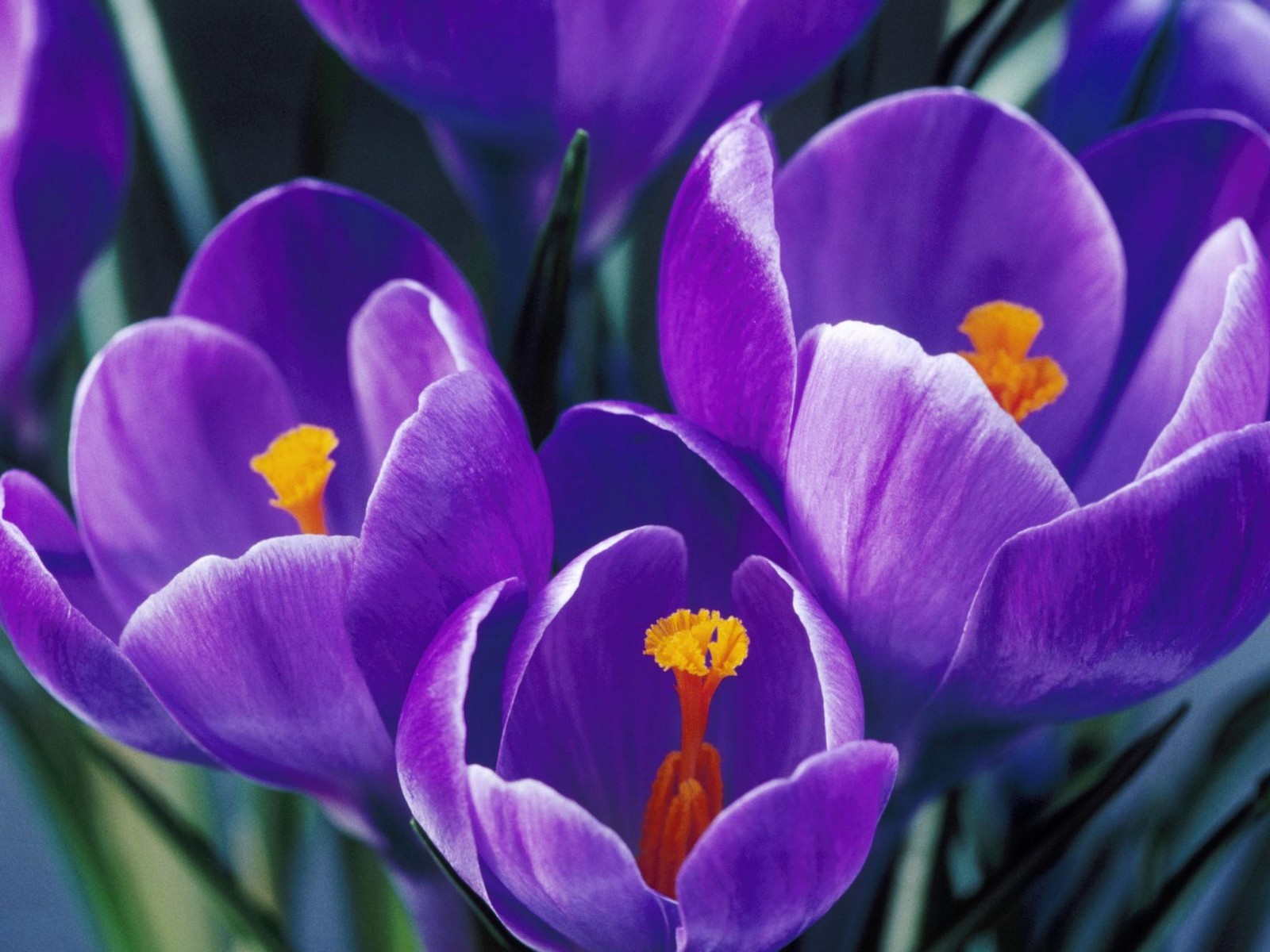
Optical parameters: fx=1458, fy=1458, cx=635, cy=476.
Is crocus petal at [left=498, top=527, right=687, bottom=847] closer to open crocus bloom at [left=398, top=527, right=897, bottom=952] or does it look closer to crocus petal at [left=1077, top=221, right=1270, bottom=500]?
open crocus bloom at [left=398, top=527, right=897, bottom=952]

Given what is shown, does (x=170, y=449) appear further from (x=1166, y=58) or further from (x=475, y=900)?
(x=1166, y=58)

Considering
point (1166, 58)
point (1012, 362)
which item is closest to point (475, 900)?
point (1012, 362)

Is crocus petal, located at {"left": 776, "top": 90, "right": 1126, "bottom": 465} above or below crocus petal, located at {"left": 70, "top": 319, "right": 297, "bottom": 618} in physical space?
above

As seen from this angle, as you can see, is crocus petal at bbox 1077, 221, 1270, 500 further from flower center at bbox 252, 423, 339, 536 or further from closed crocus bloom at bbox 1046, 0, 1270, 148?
flower center at bbox 252, 423, 339, 536

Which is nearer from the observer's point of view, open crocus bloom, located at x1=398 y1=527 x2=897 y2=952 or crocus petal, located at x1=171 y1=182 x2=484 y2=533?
open crocus bloom, located at x1=398 y1=527 x2=897 y2=952

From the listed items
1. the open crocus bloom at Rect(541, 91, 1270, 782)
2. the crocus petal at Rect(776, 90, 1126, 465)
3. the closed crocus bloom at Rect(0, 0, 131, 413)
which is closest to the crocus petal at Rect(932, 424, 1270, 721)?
the open crocus bloom at Rect(541, 91, 1270, 782)

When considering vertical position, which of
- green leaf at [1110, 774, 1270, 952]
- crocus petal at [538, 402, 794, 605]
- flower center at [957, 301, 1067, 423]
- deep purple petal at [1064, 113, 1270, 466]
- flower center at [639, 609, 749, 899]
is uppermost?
deep purple petal at [1064, 113, 1270, 466]
